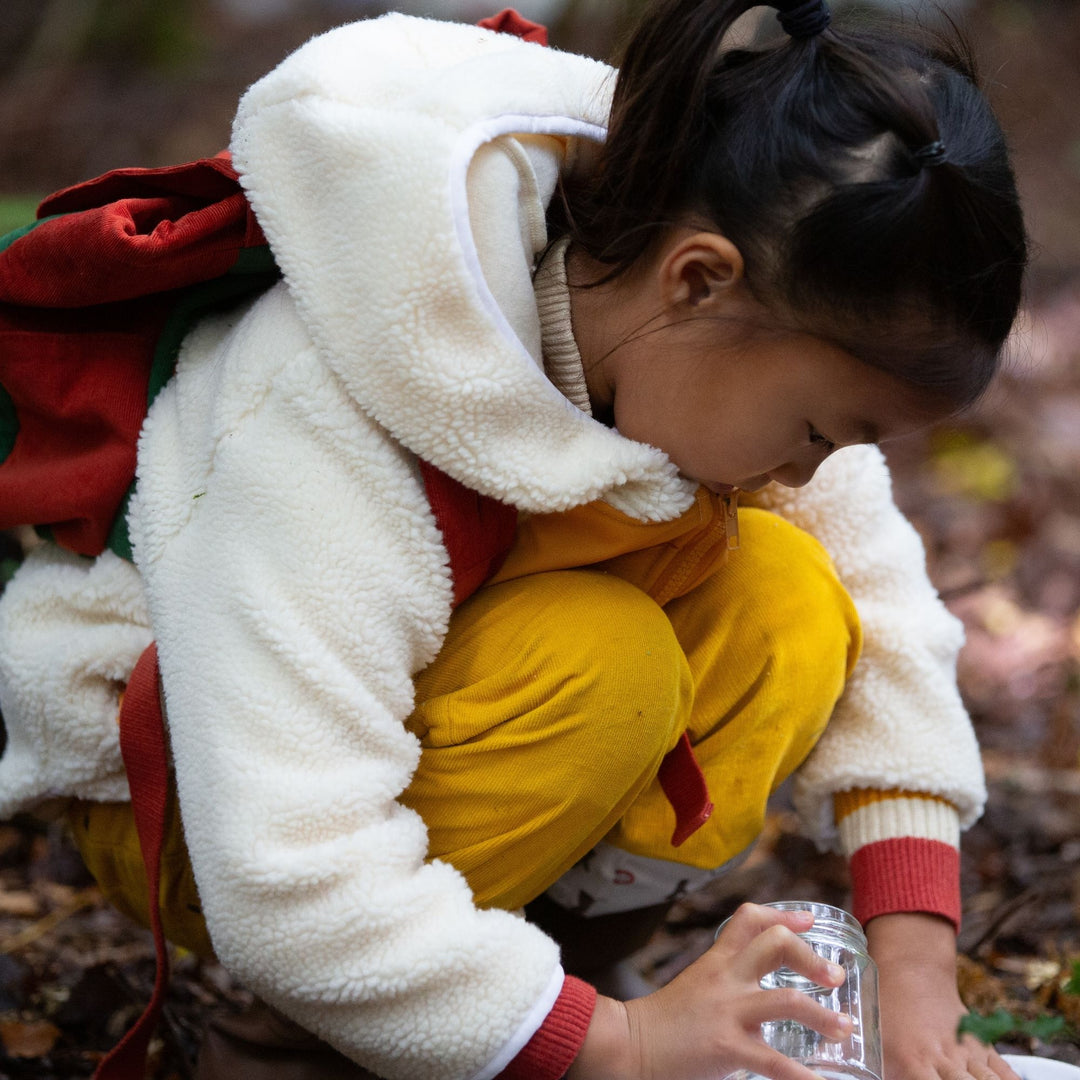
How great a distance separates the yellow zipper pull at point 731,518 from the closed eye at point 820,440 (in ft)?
0.40

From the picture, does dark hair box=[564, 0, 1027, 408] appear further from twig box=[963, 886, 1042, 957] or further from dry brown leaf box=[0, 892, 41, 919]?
dry brown leaf box=[0, 892, 41, 919]

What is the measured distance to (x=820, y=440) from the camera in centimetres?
117

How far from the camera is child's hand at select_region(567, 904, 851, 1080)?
1.06m

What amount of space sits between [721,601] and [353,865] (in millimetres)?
536

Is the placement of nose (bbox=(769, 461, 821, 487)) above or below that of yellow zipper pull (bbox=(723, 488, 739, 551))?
above

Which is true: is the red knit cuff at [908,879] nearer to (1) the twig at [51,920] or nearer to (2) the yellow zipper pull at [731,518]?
(2) the yellow zipper pull at [731,518]

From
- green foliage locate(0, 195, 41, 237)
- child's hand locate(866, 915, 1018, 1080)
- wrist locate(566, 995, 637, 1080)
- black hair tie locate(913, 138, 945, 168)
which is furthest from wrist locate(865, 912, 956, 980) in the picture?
green foliage locate(0, 195, 41, 237)

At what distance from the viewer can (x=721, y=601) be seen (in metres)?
1.38

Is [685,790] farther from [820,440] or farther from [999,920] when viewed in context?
[999,920]

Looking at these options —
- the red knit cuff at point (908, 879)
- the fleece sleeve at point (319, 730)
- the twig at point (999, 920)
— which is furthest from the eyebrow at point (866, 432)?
the twig at point (999, 920)

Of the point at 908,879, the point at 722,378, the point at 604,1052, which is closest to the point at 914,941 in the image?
the point at 908,879

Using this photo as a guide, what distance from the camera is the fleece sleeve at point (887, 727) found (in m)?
1.39

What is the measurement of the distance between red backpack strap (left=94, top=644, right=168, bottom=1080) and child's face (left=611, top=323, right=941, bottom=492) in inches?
20.4

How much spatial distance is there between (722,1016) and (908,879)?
396 millimetres
